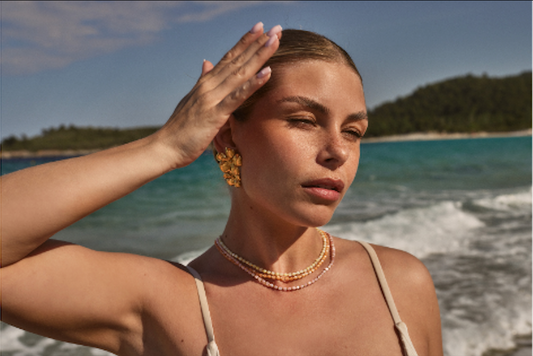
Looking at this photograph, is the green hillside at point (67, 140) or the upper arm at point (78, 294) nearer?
the upper arm at point (78, 294)

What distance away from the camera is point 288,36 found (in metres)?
2.02

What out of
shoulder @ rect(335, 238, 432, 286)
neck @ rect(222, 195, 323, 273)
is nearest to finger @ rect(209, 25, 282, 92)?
neck @ rect(222, 195, 323, 273)

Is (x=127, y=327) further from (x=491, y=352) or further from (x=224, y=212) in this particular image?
(x=224, y=212)

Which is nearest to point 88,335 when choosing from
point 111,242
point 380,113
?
point 111,242

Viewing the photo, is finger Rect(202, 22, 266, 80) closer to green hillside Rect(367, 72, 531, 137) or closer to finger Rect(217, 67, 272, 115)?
finger Rect(217, 67, 272, 115)

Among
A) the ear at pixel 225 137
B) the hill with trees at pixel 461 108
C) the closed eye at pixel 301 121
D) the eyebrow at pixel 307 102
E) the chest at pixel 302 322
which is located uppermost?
the hill with trees at pixel 461 108

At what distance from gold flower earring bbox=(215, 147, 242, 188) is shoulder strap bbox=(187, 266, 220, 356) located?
1.51ft

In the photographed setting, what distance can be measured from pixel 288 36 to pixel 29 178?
3.97 feet

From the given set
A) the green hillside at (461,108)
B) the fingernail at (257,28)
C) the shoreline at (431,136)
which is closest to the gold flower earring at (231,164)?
the fingernail at (257,28)

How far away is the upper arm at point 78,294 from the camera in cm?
150

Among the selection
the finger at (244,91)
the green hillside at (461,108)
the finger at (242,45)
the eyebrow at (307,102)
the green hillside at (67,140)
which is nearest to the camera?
the finger at (244,91)

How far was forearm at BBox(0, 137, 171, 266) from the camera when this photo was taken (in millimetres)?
1423

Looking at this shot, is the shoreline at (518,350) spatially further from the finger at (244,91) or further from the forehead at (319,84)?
the finger at (244,91)

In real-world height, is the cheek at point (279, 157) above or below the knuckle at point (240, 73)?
below
